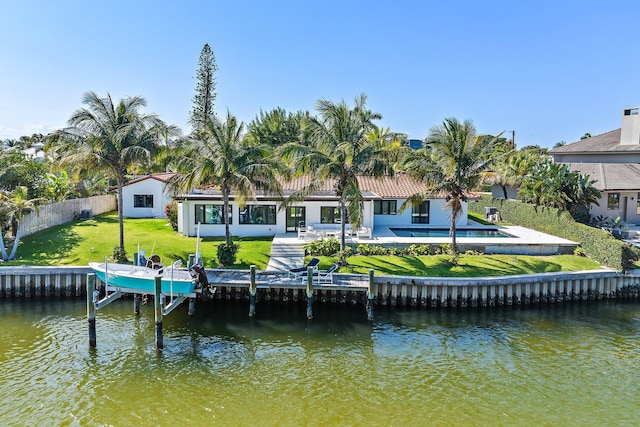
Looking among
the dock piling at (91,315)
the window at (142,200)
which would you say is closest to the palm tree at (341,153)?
the dock piling at (91,315)

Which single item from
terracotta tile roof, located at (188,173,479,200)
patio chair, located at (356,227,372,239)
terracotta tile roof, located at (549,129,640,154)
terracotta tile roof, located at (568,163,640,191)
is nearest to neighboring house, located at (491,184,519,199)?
terracotta tile roof, located at (549,129,640,154)

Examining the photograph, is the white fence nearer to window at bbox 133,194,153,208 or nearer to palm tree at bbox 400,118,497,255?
window at bbox 133,194,153,208

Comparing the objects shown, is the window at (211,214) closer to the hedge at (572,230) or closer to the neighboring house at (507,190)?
the hedge at (572,230)

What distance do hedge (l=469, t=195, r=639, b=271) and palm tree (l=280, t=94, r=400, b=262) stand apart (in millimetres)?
11975

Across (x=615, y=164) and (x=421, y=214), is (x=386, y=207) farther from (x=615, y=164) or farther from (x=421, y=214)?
(x=615, y=164)

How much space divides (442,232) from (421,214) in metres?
3.51

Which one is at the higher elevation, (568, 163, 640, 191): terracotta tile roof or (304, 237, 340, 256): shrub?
(568, 163, 640, 191): terracotta tile roof

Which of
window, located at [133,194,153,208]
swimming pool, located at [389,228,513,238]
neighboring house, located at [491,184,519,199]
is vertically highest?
neighboring house, located at [491,184,519,199]

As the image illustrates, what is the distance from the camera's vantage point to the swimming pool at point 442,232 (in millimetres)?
31297

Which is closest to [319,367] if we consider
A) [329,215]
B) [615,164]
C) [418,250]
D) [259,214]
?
[418,250]

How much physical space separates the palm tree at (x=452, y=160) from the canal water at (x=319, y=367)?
261 inches

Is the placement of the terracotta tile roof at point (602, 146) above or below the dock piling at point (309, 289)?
above

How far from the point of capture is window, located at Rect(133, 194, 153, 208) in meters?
40.9

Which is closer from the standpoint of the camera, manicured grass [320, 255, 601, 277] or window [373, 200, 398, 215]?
manicured grass [320, 255, 601, 277]
